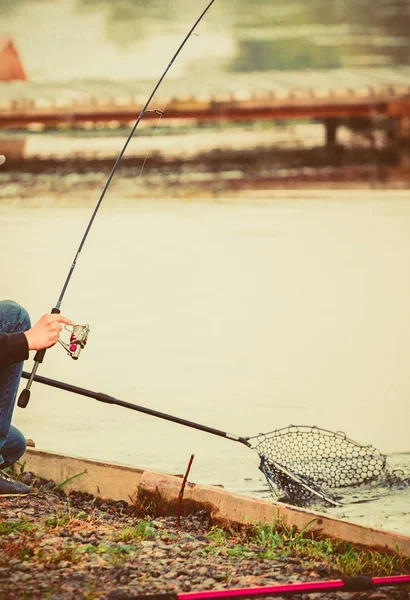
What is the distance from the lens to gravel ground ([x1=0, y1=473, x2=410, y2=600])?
220cm

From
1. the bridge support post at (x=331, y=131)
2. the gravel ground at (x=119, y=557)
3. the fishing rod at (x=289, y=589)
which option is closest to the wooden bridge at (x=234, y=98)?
the bridge support post at (x=331, y=131)

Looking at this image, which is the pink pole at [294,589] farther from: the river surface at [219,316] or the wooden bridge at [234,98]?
the wooden bridge at [234,98]

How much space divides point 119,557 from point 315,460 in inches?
38.8

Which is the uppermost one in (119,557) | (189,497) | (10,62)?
(10,62)

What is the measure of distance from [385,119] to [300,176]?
42cm

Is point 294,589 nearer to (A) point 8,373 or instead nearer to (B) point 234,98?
(A) point 8,373

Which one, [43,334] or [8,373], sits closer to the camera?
[43,334]

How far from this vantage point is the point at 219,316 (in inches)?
122

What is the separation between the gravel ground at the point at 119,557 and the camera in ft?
7.22

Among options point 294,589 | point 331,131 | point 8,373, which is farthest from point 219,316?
point 294,589

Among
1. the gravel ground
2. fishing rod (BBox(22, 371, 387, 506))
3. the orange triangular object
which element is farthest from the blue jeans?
the orange triangular object

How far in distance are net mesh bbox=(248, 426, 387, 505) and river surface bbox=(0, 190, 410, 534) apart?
1.8 inches

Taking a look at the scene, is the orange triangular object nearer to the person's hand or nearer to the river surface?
the river surface

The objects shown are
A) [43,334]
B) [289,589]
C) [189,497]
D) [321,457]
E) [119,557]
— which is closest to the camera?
[289,589]
